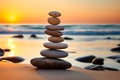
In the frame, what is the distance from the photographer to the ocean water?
5.61 metres

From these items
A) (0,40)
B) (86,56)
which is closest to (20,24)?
(0,40)

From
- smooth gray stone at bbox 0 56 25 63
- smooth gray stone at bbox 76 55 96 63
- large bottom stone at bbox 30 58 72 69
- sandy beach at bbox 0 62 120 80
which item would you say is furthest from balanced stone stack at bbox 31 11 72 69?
smooth gray stone at bbox 0 56 25 63

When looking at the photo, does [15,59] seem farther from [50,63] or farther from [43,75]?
[43,75]

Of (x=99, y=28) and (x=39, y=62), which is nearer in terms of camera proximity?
(x=39, y=62)

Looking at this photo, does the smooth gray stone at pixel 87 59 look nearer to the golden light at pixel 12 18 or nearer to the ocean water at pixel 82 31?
the ocean water at pixel 82 31

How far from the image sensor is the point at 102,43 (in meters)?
5.81

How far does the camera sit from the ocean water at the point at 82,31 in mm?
5605

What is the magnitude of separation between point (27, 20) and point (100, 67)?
1513 millimetres

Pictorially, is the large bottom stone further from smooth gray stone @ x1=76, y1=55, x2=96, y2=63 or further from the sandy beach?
smooth gray stone @ x1=76, y1=55, x2=96, y2=63

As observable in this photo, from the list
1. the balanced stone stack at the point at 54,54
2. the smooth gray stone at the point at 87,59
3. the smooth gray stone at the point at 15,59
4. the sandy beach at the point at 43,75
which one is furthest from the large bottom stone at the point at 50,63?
the smooth gray stone at the point at 15,59

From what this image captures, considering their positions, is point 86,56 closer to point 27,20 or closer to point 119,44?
point 119,44

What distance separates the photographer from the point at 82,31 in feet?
19.5

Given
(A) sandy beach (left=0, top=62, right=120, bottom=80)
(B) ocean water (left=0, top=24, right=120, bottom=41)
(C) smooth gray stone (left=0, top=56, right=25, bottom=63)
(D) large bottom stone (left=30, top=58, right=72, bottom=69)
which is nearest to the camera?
(A) sandy beach (left=0, top=62, right=120, bottom=80)

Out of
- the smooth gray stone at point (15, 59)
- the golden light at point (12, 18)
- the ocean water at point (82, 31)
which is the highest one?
the golden light at point (12, 18)
